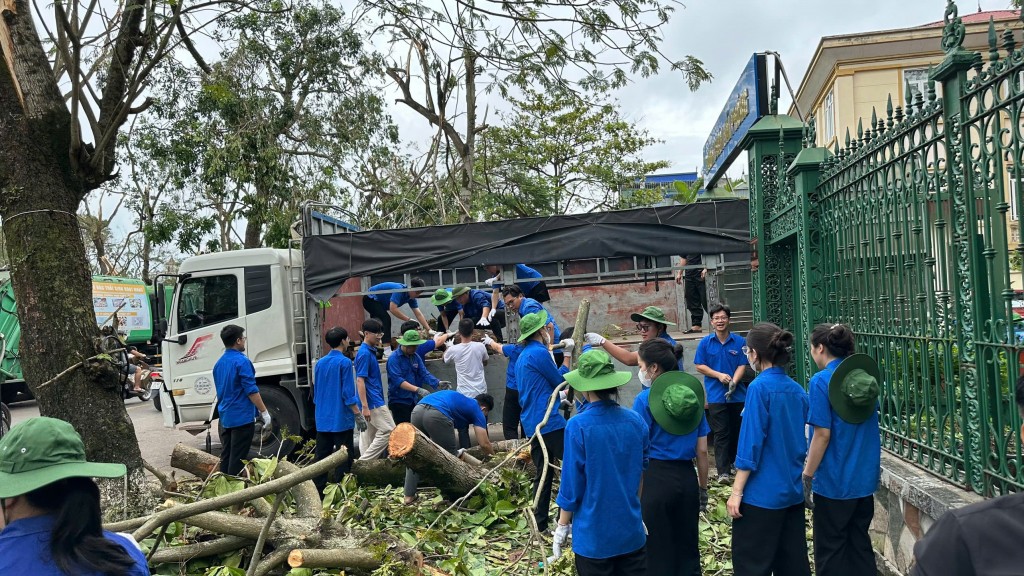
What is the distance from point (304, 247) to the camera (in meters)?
9.61

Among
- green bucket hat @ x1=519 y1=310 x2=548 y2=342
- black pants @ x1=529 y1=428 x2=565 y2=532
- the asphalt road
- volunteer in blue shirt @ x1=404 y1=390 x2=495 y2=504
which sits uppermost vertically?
green bucket hat @ x1=519 y1=310 x2=548 y2=342

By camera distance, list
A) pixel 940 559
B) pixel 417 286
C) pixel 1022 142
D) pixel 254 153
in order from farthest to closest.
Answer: pixel 254 153 < pixel 417 286 < pixel 1022 142 < pixel 940 559

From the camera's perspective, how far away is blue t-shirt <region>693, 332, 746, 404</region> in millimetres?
7332

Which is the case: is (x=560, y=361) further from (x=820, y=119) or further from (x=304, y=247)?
(x=820, y=119)

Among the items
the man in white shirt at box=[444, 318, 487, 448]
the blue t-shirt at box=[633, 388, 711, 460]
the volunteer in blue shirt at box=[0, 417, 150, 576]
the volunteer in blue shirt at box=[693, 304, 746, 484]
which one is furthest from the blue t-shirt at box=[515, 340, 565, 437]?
the volunteer in blue shirt at box=[0, 417, 150, 576]

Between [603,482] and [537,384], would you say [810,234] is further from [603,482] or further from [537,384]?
[603,482]

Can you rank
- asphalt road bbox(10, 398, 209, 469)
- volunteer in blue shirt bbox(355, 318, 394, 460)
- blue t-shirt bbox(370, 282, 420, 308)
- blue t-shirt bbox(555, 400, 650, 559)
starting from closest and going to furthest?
blue t-shirt bbox(555, 400, 650, 559), volunteer in blue shirt bbox(355, 318, 394, 460), blue t-shirt bbox(370, 282, 420, 308), asphalt road bbox(10, 398, 209, 469)

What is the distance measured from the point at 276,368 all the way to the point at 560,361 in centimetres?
366

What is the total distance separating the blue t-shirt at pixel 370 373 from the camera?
7.96 meters

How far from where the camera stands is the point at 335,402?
25.3 ft

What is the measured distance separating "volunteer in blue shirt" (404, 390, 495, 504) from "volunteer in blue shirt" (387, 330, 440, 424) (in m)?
1.02

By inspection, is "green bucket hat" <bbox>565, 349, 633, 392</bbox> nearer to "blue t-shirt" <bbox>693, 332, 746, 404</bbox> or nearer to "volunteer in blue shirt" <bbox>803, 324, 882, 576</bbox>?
"volunteer in blue shirt" <bbox>803, 324, 882, 576</bbox>

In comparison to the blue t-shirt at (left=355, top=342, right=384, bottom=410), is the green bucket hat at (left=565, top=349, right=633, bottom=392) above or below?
above

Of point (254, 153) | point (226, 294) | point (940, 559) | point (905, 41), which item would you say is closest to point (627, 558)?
point (940, 559)
